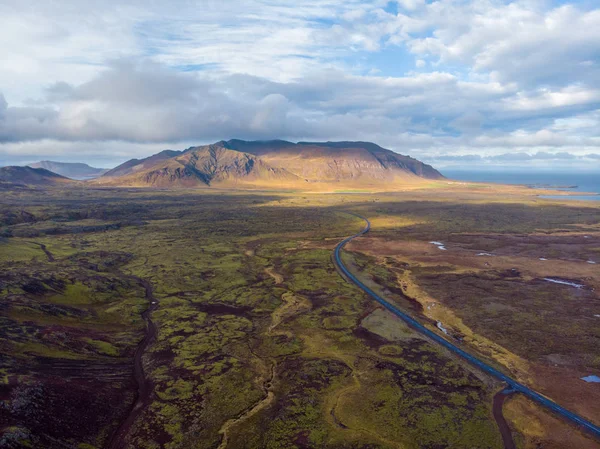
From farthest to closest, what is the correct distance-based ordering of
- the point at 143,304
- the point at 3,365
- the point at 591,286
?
the point at 591,286
the point at 143,304
the point at 3,365

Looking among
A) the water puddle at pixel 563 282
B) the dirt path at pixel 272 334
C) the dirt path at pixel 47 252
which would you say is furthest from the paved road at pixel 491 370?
the dirt path at pixel 47 252

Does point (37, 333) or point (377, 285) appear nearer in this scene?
point (37, 333)

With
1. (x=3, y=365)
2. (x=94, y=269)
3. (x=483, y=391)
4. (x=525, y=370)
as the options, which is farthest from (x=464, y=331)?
(x=94, y=269)

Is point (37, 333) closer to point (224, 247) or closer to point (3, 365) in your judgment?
point (3, 365)

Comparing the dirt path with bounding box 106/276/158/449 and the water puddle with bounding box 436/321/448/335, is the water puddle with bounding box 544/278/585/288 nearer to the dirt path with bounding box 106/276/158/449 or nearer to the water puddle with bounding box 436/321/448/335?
the water puddle with bounding box 436/321/448/335

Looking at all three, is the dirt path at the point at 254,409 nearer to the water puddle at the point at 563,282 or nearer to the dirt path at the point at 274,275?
the dirt path at the point at 274,275

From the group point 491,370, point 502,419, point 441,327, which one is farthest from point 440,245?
point 502,419
